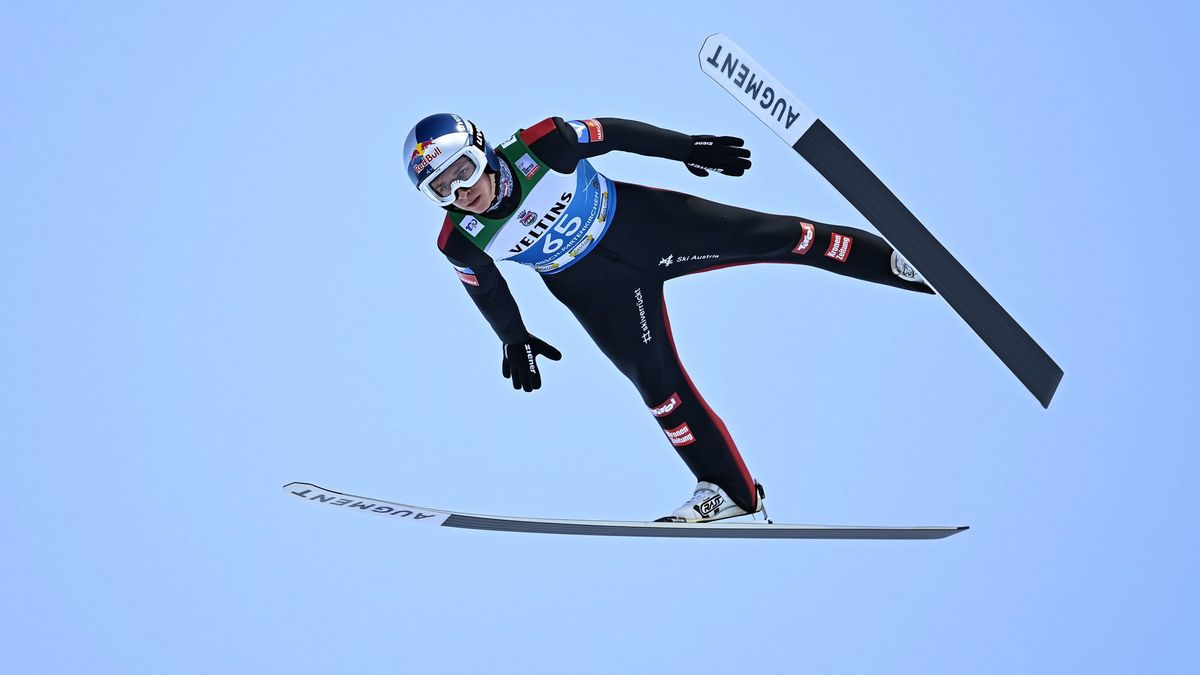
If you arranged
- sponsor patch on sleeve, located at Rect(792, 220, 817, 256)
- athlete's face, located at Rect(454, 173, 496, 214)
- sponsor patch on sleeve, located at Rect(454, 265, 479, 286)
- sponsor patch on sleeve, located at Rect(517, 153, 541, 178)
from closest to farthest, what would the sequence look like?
athlete's face, located at Rect(454, 173, 496, 214) < sponsor patch on sleeve, located at Rect(517, 153, 541, 178) < sponsor patch on sleeve, located at Rect(454, 265, 479, 286) < sponsor patch on sleeve, located at Rect(792, 220, 817, 256)

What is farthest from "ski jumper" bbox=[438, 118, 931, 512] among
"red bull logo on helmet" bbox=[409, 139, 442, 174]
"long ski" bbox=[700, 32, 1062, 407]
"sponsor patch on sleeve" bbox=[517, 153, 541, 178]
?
"long ski" bbox=[700, 32, 1062, 407]

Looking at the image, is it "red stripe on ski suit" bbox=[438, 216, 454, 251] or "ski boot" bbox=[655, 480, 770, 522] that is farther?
"ski boot" bbox=[655, 480, 770, 522]

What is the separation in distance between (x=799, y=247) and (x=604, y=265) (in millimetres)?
729

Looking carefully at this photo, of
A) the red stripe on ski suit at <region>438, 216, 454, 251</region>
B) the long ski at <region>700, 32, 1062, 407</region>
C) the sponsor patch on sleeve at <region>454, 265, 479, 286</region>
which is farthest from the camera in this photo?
the sponsor patch on sleeve at <region>454, 265, 479, 286</region>

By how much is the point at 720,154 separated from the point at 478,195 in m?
0.84

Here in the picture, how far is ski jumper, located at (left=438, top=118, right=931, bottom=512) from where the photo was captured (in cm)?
492

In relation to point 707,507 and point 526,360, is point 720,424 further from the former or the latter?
point 526,360

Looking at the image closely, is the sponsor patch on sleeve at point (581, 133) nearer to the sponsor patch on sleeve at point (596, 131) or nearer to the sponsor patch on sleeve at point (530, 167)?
the sponsor patch on sleeve at point (596, 131)

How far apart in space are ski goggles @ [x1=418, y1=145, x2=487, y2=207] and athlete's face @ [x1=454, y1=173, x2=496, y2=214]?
0.04 m

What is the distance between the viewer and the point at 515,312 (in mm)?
5434

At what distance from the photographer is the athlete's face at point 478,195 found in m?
4.79

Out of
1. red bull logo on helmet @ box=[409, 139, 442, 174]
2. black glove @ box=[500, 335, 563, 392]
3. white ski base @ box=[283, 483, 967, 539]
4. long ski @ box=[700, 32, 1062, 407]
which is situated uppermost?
long ski @ box=[700, 32, 1062, 407]

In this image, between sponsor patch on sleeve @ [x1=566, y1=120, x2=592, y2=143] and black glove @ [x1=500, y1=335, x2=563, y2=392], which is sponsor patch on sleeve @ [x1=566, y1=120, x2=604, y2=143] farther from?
black glove @ [x1=500, y1=335, x2=563, y2=392]

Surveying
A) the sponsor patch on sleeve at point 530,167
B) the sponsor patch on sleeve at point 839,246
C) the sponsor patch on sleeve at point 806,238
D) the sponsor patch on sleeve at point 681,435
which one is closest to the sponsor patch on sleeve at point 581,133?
the sponsor patch on sleeve at point 530,167
